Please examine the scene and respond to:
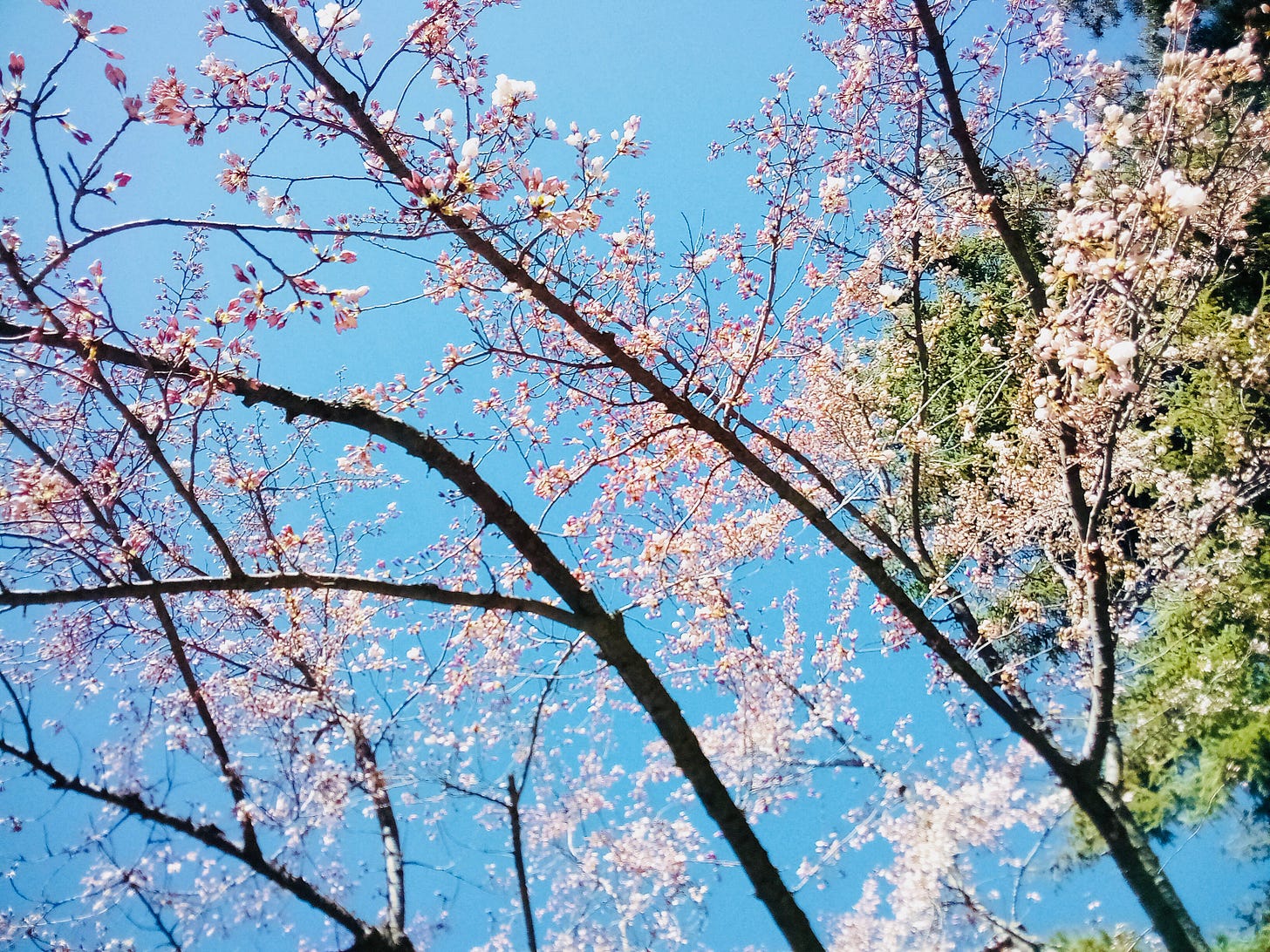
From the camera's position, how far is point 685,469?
656cm

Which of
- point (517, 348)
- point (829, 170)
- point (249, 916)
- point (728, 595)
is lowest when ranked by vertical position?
point (249, 916)

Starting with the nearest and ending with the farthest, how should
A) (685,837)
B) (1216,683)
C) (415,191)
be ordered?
(415,191)
(1216,683)
(685,837)

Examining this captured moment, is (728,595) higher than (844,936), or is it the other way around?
(728,595)

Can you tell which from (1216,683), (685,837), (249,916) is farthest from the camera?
(685,837)

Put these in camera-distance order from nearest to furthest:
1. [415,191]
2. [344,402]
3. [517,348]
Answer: [415,191] < [344,402] < [517,348]

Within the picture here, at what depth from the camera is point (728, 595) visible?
6.88 meters

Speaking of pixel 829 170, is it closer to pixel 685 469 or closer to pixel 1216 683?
pixel 685 469

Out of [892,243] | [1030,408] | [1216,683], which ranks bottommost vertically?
[1216,683]

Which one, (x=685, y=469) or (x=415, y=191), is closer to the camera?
(x=415, y=191)

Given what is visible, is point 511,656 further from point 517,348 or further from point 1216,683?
point 1216,683

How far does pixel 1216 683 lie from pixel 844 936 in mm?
4959

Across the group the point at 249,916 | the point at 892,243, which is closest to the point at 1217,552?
the point at 892,243

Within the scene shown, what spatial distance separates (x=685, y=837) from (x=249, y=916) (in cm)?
424

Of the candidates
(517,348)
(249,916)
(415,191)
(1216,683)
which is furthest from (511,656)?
(1216,683)
